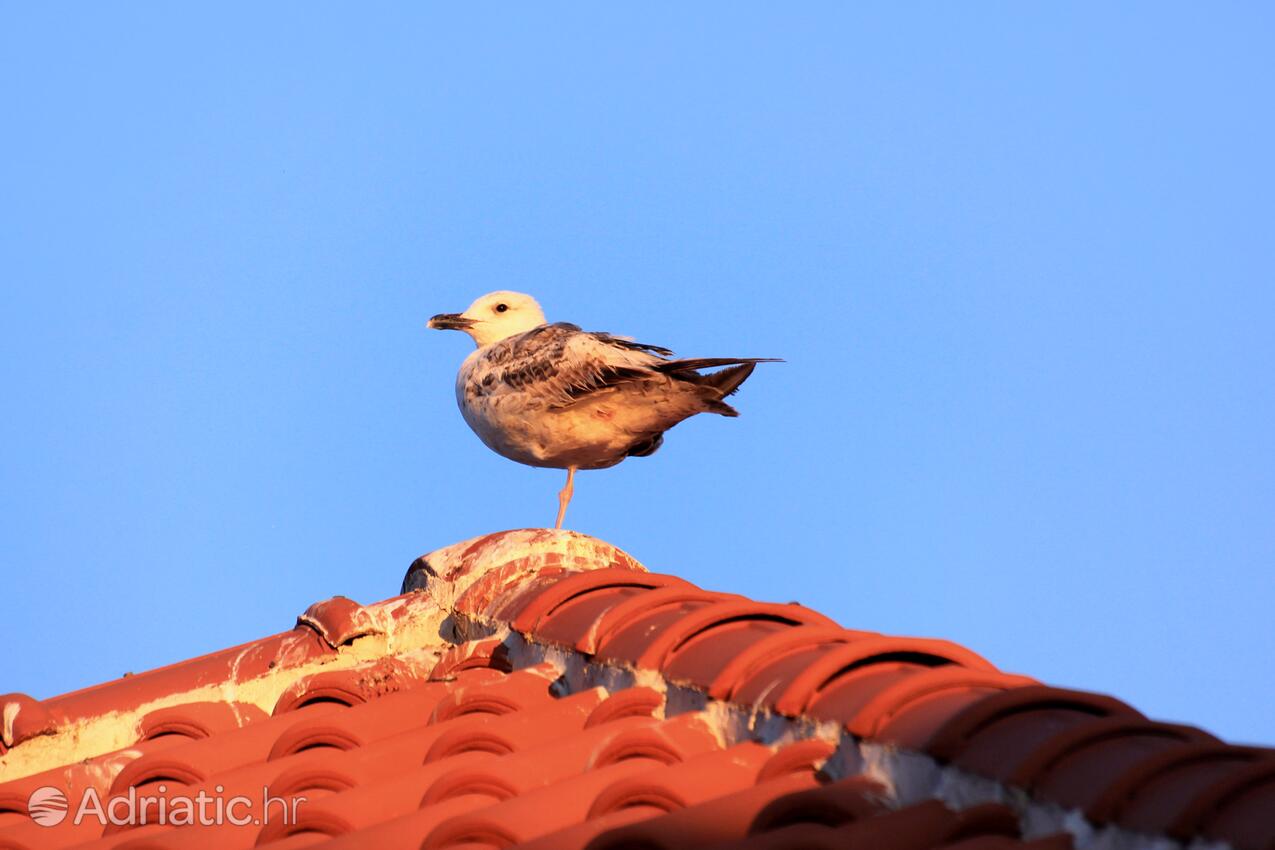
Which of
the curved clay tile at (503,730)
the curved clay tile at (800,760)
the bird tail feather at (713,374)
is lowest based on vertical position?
the curved clay tile at (800,760)

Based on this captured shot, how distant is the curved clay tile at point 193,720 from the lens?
16.6 feet

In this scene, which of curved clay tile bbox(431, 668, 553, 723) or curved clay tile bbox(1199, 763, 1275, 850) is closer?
curved clay tile bbox(1199, 763, 1275, 850)

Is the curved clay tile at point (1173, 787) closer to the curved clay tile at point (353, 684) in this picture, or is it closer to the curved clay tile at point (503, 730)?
the curved clay tile at point (503, 730)

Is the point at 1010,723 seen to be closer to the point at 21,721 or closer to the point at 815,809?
the point at 815,809

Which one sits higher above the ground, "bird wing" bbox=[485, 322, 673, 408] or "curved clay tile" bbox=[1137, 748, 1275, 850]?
"bird wing" bbox=[485, 322, 673, 408]

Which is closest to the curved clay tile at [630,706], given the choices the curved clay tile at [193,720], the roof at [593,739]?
the roof at [593,739]

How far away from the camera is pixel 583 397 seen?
302 inches

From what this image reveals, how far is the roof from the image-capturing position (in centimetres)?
300

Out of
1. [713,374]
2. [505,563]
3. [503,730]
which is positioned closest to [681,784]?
[503,730]

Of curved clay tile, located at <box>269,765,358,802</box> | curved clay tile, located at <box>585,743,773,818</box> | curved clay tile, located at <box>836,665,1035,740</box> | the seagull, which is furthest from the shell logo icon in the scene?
the seagull

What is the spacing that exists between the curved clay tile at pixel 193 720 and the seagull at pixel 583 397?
2.58 metres

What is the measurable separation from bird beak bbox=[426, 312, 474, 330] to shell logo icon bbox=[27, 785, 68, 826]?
4.81 m

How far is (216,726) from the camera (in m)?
5.09

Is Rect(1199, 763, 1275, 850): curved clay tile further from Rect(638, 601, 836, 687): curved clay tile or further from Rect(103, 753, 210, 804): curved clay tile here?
Rect(103, 753, 210, 804): curved clay tile
